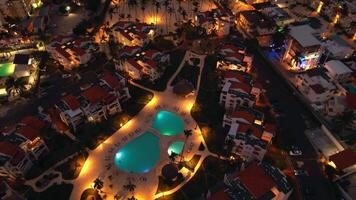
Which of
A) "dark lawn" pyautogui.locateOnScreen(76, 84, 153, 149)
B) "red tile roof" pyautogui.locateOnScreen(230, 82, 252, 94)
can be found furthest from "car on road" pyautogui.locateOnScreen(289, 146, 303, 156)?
"dark lawn" pyautogui.locateOnScreen(76, 84, 153, 149)

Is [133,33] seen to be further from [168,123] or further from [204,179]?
[204,179]

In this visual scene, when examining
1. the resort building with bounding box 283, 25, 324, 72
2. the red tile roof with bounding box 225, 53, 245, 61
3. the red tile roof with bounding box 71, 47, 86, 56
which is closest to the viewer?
the resort building with bounding box 283, 25, 324, 72

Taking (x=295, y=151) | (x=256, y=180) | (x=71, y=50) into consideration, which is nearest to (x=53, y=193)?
(x=256, y=180)

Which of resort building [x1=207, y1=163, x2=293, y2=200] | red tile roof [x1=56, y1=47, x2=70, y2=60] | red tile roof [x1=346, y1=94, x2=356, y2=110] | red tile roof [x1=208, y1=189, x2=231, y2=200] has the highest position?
red tile roof [x1=346, y1=94, x2=356, y2=110]

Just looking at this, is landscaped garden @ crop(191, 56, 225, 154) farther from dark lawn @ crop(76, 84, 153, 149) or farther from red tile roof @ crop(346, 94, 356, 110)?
red tile roof @ crop(346, 94, 356, 110)

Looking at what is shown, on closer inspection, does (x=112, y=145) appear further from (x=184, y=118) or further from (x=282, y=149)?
(x=282, y=149)

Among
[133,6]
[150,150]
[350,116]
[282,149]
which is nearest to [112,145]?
[150,150]
